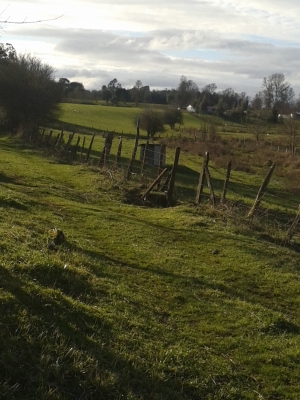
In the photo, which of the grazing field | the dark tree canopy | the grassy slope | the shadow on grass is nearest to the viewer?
the shadow on grass

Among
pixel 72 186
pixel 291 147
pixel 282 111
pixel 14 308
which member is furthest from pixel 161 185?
pixel 282 111

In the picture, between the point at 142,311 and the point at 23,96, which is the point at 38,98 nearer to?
the point at 23,96

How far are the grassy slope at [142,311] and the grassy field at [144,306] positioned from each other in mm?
21

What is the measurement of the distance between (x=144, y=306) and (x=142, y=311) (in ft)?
0.94

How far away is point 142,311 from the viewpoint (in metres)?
7.45

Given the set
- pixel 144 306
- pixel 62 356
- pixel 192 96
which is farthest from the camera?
pixel 192 96

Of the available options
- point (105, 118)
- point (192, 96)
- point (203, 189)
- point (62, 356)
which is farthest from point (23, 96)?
point (192, 96)

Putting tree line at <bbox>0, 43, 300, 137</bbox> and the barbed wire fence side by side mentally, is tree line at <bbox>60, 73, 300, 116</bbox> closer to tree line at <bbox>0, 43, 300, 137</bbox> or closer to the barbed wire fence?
tree line at <bbox>0, 43, 300, 137</bbox>

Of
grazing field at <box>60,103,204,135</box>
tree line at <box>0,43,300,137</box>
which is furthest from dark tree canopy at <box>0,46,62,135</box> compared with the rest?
grazing field at <box>60,103,204,135</box>

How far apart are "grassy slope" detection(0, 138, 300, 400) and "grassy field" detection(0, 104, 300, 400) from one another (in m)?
0.02

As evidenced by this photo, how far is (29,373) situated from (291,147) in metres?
57.2

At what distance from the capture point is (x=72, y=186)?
20.8 m

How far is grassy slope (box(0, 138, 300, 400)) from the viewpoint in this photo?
514cm

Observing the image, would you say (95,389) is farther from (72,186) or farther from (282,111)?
(282,111)
